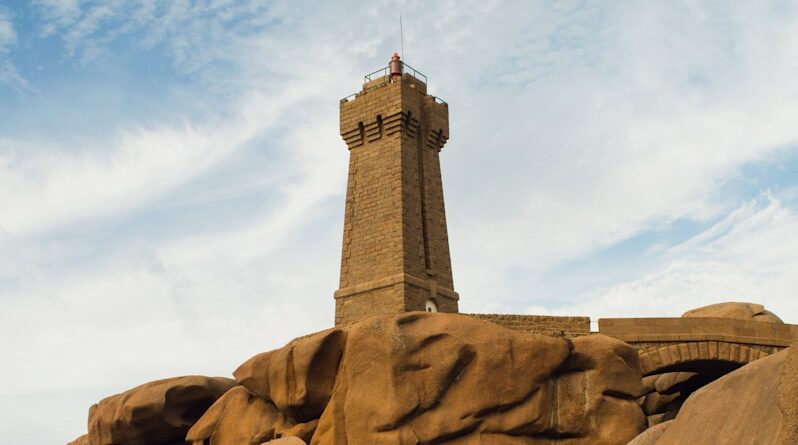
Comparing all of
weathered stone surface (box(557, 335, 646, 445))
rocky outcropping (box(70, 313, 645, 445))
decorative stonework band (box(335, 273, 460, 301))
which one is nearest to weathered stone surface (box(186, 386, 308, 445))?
rocky outcropping (box(70, 313, 645, 445))

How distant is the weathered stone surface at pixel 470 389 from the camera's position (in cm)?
1823

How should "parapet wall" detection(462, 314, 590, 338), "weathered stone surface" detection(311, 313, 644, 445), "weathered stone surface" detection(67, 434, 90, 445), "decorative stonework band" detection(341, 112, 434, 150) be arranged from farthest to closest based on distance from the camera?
1. "decorative stonework band" detection(341, 112, 434, 150)
2. "weathered stone surface" detection(67, 434, 90, 445)
3. "parapet wall" detection(462, 314, 590, 338)
4. "weathered stone surface" detection(311, 313, 644, 445)

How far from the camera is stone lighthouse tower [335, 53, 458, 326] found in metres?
32.0

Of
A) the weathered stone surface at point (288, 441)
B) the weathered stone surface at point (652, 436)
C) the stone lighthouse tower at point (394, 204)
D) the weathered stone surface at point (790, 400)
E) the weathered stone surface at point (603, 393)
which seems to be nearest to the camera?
the weathered stone surface at point (790, 400)

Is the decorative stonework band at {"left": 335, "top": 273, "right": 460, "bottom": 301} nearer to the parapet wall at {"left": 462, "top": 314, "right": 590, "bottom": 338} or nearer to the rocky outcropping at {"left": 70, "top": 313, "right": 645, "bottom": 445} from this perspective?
the parapet wall at {"left": 462, "top": 314, "right": 590, "bottom": 338}

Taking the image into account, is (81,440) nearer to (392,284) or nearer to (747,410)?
(392,284)

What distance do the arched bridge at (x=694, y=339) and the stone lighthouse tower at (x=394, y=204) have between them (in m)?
10.1

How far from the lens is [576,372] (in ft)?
63.4

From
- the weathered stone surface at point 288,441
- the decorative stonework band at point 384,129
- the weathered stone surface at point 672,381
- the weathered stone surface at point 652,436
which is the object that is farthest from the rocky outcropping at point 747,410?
the decorative stonework band at point 384,129

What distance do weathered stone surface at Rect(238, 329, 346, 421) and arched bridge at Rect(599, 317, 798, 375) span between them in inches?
272

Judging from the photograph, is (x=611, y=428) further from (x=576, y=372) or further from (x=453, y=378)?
(x=453, y=378)

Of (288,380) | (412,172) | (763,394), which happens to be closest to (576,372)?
(288,380)

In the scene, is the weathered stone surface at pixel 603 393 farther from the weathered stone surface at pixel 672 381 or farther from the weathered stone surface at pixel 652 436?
the weathered stone surface at pixel 652 436

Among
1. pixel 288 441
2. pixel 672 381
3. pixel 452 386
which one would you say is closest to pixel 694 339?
pixel 672 381
